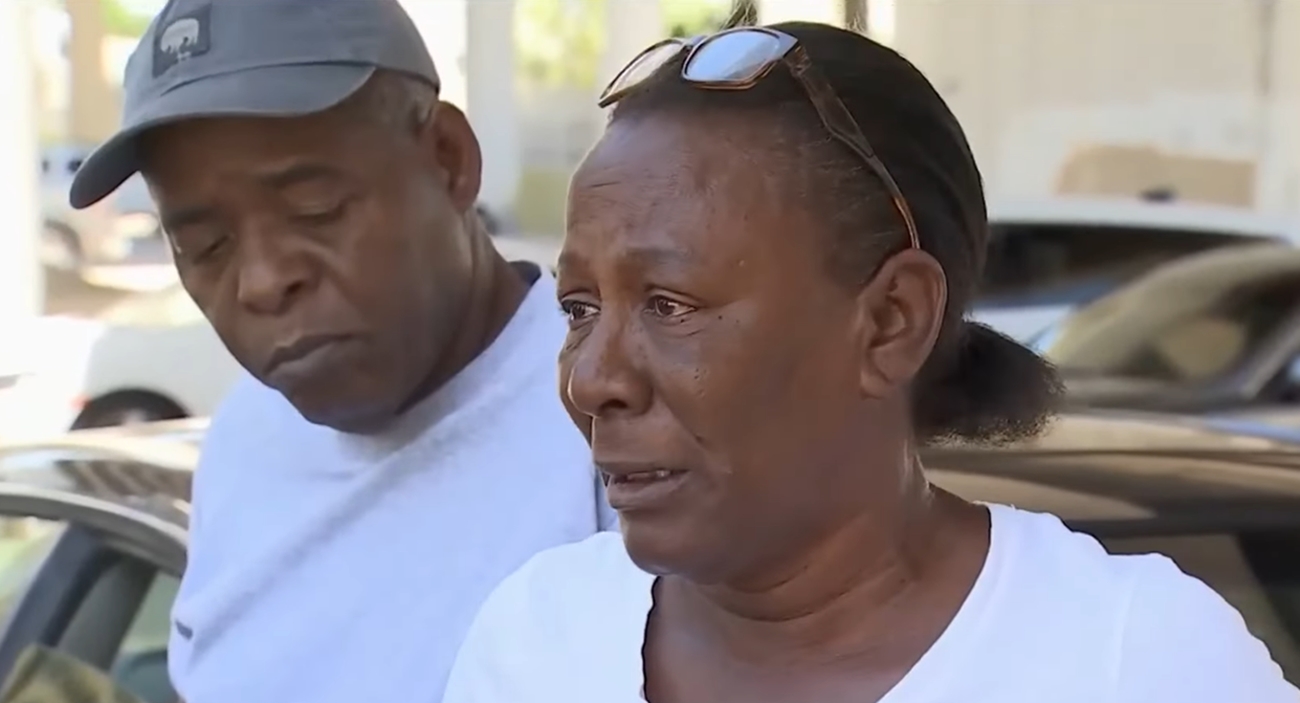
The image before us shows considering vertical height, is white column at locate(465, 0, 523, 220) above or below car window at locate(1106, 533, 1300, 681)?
below

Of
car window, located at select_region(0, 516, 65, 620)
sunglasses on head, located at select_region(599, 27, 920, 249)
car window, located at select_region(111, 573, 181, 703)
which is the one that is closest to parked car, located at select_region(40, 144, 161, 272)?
car window, located at select_region(0, 516, 65, 620)

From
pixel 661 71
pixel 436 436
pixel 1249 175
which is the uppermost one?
pixel 661 71

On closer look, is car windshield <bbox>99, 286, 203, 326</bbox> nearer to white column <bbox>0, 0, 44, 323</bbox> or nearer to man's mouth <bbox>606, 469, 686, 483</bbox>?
white column <bbox>0, 0, 44, 323</bbox>

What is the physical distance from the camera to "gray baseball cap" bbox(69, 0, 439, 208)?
169 centimetres

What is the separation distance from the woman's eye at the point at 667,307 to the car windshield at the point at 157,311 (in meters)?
7.45

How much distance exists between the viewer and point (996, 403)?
5.03 ft

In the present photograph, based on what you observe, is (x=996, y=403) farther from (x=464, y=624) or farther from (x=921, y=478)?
(x=464, y=624)

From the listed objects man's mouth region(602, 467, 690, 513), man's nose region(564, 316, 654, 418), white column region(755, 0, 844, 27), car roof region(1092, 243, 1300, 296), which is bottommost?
car roof region(1092, 243, 1300, 296)

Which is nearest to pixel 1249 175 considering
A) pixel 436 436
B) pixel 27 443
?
pixel 27 443

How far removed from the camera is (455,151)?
1.81 metres

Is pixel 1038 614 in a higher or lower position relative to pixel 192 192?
lower

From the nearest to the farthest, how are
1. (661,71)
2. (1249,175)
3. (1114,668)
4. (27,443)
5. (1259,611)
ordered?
(1114,668), (661,71), (1259,611), (27,443), (1249,175)

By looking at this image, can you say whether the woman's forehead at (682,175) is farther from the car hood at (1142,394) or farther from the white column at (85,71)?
the white column at (85,71)

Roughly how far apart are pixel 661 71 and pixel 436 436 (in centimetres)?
59
